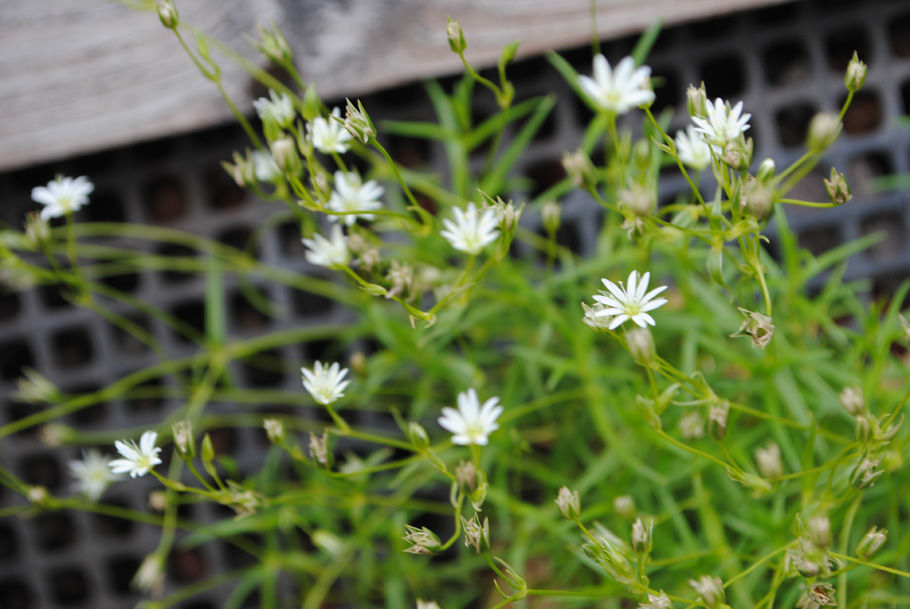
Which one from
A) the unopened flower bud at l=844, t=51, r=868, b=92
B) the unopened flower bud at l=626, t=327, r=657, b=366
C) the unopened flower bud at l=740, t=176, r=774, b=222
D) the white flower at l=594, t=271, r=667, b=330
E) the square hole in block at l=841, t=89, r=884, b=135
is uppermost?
the square hole in block at l=841, t=89, r=884, b=135

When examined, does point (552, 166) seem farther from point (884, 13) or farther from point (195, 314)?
point (195, 314)

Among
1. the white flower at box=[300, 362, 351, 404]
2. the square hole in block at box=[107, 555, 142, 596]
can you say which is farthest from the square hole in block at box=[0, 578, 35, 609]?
the white flower at box=[300, 362, 351, 404]

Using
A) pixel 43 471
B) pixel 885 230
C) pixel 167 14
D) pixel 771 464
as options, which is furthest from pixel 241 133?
pixel 885 230

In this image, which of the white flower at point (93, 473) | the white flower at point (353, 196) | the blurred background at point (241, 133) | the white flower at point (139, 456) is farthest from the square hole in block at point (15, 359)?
the white flower at point (353, 196)

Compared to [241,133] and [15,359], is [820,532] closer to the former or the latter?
[241,133]

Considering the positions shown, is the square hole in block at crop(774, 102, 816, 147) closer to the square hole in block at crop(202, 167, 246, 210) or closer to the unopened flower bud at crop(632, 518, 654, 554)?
the unopened flower bud at crop(632, 518, 654, 554)

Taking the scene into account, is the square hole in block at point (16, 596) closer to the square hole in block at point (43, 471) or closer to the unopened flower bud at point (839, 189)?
the square hole in block at point (43, 471)

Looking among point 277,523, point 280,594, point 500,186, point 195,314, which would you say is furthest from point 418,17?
point 280,594
